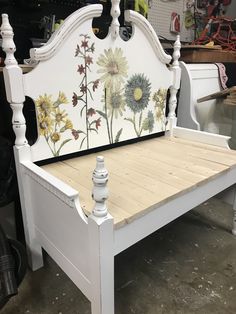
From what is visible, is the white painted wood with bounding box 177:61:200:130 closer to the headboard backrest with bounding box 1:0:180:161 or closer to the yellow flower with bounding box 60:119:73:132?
the headboard backrest with bounding box 1:0:180:161

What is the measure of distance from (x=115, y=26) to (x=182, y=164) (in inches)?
26.1

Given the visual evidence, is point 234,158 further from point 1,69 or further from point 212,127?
point 1,69

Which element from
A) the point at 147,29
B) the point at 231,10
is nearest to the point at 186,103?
the point at 147,29

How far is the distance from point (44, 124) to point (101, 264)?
0.61 m

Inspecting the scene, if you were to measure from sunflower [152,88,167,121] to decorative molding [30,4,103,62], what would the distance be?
54cm

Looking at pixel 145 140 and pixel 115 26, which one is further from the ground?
pixel 115 26

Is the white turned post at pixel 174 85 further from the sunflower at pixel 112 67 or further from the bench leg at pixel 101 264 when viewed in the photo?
the bench leg at pixel 101 264

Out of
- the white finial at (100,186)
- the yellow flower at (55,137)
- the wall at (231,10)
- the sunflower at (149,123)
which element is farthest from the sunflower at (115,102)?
the wall at (231,10)

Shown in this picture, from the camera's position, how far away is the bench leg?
0.71 metres

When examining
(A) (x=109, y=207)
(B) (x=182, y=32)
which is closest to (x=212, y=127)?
(B) (x=182, y=32)

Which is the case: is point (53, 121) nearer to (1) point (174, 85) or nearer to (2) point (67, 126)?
(2) point (67, 126)

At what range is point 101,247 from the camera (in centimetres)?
72

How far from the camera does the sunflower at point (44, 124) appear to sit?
1072mm

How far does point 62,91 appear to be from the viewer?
1101 millimetres
